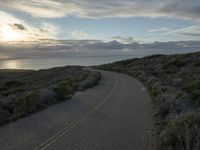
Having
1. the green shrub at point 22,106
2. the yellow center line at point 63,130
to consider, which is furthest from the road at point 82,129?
the green shrub at point 22,106

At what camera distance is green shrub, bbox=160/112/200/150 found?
8746 millimetres

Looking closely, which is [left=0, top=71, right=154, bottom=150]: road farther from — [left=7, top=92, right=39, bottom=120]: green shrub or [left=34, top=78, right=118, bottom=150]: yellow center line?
[left=7, top=92, right=39, bottom=120]: green shrub

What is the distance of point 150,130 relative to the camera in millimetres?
13391

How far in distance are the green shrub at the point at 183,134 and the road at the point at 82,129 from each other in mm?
1169

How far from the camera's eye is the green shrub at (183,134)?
8.75 metres

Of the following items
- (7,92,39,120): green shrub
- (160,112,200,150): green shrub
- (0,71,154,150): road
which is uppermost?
(160,112,200,150): green shrub

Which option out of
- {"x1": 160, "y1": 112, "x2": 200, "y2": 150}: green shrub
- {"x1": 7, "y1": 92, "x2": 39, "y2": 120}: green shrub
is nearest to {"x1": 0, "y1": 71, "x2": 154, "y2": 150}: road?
{"x1": 7, "y1": 92, "x2": 39, "y2": 120}: green shrub

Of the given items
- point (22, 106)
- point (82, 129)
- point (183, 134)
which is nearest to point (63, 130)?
point (82, 129)

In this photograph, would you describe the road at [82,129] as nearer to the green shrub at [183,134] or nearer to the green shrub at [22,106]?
the green shrub at [22,106]

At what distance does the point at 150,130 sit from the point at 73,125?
3.14 meters

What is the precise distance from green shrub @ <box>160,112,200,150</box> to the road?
117 cm

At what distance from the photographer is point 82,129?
13492mm

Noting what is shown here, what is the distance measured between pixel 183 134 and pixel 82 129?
16.7 ft

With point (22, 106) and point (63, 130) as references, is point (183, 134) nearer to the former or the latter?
point (63, 130)
